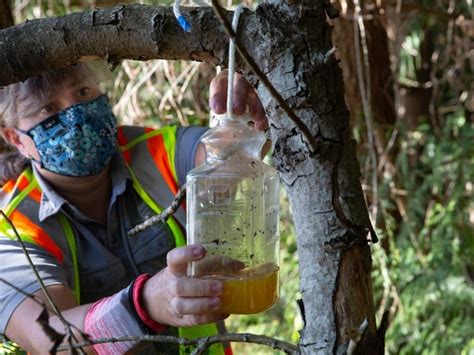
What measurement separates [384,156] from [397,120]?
0.22 metres

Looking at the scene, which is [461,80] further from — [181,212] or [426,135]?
[181,212]

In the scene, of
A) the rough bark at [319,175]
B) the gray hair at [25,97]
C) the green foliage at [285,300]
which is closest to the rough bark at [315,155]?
the rough bark at [319,175]

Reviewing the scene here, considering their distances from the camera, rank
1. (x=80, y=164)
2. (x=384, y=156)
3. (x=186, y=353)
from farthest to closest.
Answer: (x=384, y=156) < (x=80, y=164) < (x=186, y=353)

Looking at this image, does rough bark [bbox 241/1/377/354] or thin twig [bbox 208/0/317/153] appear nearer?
thin twig [bbox 208/0/317/153]

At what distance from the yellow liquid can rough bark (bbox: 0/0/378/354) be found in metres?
0.12

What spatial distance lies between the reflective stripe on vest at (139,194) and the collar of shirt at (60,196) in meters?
0.02

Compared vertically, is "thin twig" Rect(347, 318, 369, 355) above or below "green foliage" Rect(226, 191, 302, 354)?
above

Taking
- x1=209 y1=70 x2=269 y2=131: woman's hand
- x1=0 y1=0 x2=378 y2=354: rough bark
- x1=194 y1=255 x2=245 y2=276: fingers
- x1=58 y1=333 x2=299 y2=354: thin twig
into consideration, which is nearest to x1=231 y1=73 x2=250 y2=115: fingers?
x1=209 y1=70 x2=269 y2=131: woman's hand

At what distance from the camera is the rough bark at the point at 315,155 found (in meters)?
0.92

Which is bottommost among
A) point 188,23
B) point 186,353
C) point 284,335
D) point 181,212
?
point 284,335

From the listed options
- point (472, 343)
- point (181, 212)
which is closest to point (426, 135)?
point (472, 343)

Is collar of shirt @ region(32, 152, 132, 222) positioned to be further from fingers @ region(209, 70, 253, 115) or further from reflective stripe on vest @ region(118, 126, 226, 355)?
fingers @ region(209, 70, 253, 115)

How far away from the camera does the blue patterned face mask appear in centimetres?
171

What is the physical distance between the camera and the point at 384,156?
3.16 meters
